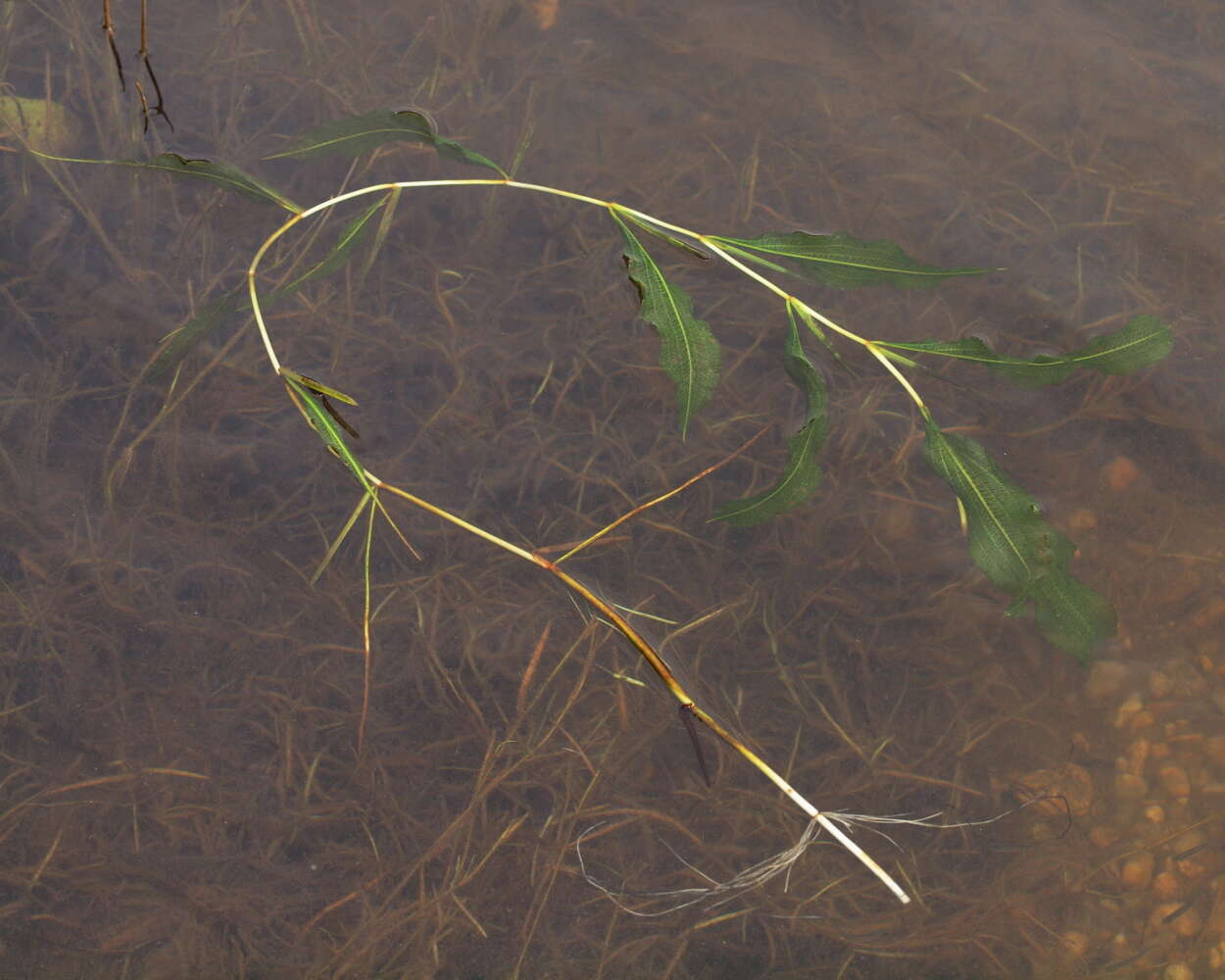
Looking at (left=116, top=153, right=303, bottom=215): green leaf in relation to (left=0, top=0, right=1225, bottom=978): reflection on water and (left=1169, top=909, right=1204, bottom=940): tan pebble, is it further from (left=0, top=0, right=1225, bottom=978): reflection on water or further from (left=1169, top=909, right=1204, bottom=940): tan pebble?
(left=1169, top=909, right=1204, bottom=940): tan pebble

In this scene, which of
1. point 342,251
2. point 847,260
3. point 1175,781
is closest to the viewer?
point 847,260

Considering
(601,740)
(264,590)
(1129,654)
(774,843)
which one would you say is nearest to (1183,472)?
(1129,654)

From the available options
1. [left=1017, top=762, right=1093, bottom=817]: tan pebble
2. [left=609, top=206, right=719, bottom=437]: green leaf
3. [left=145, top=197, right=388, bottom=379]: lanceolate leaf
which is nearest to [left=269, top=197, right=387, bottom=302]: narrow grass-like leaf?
[left=145, top=197, right=388, bottom=379]: lanceolate leaf

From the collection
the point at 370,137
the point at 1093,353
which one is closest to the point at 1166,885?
the point at 1093,353

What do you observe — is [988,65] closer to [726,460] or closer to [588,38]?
[588,38]

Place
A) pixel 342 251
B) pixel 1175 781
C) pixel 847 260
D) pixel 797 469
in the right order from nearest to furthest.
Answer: pixel 797 469, pixel 847 260, pixel 342 251, pixel 1175 781

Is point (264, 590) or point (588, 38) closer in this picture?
point (264, 590)

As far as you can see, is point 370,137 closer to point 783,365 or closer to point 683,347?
point 683,347
